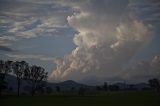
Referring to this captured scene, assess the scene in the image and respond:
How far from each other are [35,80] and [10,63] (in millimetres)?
17369

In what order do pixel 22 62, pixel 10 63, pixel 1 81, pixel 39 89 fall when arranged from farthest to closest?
pixel 39 89 → pixel 22 62 → pixel 10 63 → pixel 1 81

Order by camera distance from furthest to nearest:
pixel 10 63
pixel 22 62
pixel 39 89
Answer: pixel 39 89
pixel 22 62
pixel 10 63

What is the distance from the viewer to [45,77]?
135375mm

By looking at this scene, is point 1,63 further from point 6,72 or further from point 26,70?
point 26,70

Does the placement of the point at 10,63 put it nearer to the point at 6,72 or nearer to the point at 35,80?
the point at 6,72

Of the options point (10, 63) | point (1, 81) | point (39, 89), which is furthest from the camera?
point (39, 89)

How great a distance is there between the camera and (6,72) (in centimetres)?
11481

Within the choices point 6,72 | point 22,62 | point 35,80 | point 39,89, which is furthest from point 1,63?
point 39,89

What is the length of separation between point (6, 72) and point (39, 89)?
33488 mm

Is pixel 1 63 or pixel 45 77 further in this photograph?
pixel 45 77

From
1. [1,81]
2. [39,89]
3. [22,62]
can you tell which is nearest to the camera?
[1,81]

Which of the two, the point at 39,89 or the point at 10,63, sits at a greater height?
the point at 10,63

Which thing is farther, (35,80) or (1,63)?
(35,80)

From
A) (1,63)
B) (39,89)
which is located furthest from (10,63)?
(39,89)
